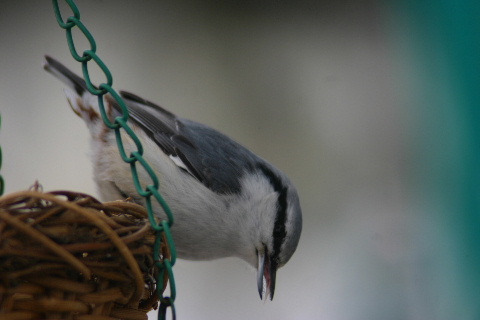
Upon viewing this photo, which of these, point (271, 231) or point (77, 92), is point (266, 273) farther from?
point (77, 92)

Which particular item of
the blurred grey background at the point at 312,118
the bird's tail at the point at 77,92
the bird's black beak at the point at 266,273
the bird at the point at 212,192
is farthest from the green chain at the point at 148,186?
the blurred grey background at the point at 312,118

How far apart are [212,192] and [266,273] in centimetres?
27

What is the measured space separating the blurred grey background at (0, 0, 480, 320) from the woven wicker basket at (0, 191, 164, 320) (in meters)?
1.71

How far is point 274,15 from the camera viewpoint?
3.21m

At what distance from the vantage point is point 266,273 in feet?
6.04

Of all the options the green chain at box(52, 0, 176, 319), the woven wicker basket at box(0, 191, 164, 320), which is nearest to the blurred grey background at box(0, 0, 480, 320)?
the green chain at box(52, 0, 176, 319)

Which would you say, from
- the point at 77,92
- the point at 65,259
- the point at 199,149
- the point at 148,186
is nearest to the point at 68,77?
the point at 77,92

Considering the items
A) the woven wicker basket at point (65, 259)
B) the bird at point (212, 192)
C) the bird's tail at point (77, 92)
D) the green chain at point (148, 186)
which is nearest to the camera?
the woven wicker basket at point (65, 259)

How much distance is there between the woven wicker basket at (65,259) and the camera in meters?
0.92

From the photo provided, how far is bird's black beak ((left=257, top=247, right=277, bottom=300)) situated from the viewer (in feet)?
5.98

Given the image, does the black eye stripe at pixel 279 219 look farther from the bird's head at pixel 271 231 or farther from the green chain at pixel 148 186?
the green chain at pixel 148 186

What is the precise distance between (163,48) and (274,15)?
0.57 m

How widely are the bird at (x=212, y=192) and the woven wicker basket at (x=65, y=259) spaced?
684 mm

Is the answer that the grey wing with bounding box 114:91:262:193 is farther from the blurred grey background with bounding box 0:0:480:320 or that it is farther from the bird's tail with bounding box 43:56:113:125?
the blurred grey background with bounding box 0:0:480:320
